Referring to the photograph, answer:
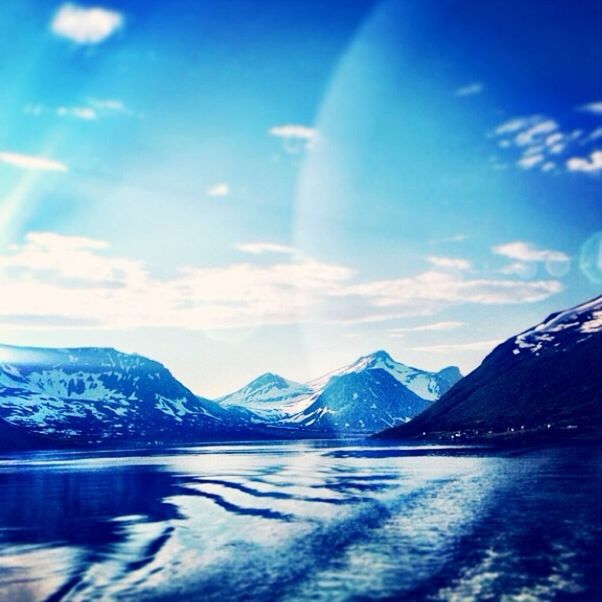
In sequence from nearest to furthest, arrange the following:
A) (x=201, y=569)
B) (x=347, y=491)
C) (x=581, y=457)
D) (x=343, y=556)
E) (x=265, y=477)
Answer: (x=201, y=569) → (x=343, y=556) → (x=347, y=491) → (x=265, y=477) → (x=581, y=457)

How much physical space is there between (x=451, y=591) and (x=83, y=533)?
134 feet

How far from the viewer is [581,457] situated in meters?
138

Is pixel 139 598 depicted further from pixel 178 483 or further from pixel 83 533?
pixel 178 483

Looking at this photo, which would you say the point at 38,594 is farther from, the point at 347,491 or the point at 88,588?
the point at 347,491

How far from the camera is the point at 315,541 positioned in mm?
56031

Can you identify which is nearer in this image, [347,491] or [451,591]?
[451,591]

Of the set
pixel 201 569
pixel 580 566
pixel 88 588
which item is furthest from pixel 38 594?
pixel 580 566

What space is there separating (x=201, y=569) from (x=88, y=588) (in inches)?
320

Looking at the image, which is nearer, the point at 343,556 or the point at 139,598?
the point at 139,598

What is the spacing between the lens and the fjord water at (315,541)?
4075cm

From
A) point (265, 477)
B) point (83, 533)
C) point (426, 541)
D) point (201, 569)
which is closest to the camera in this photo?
point (201, 569)

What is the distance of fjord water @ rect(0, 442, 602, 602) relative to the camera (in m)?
40.8

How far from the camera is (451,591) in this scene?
38.8m

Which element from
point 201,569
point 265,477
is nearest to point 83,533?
point 201,569
